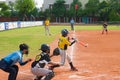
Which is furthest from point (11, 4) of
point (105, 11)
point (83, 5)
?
point (105, 11)

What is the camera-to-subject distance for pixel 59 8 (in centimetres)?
10300

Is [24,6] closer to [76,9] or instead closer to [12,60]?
[76,9]

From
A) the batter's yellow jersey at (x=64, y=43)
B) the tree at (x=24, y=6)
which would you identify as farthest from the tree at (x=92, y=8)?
the batter's yellow jersey at (x=64, y=43)

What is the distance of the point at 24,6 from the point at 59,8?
462 inches

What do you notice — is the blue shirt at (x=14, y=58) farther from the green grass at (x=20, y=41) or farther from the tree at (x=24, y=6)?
the tree at (x=24, y=6)

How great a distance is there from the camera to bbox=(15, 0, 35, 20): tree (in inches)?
3740

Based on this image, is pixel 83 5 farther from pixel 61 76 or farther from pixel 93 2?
pixel 61 76

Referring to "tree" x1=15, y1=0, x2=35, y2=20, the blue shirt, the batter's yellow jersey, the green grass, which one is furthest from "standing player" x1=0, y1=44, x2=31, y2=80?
"tree" x1=15, y1=0, x2=35, y2=20

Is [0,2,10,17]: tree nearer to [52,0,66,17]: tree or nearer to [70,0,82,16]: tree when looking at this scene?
[52,0,66,17]: tree

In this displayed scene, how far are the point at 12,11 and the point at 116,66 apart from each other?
8710 centimetres

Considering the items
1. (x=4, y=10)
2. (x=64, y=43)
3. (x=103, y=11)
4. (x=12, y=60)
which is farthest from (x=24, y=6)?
(x=12, y=60)

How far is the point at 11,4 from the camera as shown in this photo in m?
108

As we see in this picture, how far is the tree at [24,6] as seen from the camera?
9500 centimetres

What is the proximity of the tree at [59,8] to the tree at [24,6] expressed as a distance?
8257 millimetres
